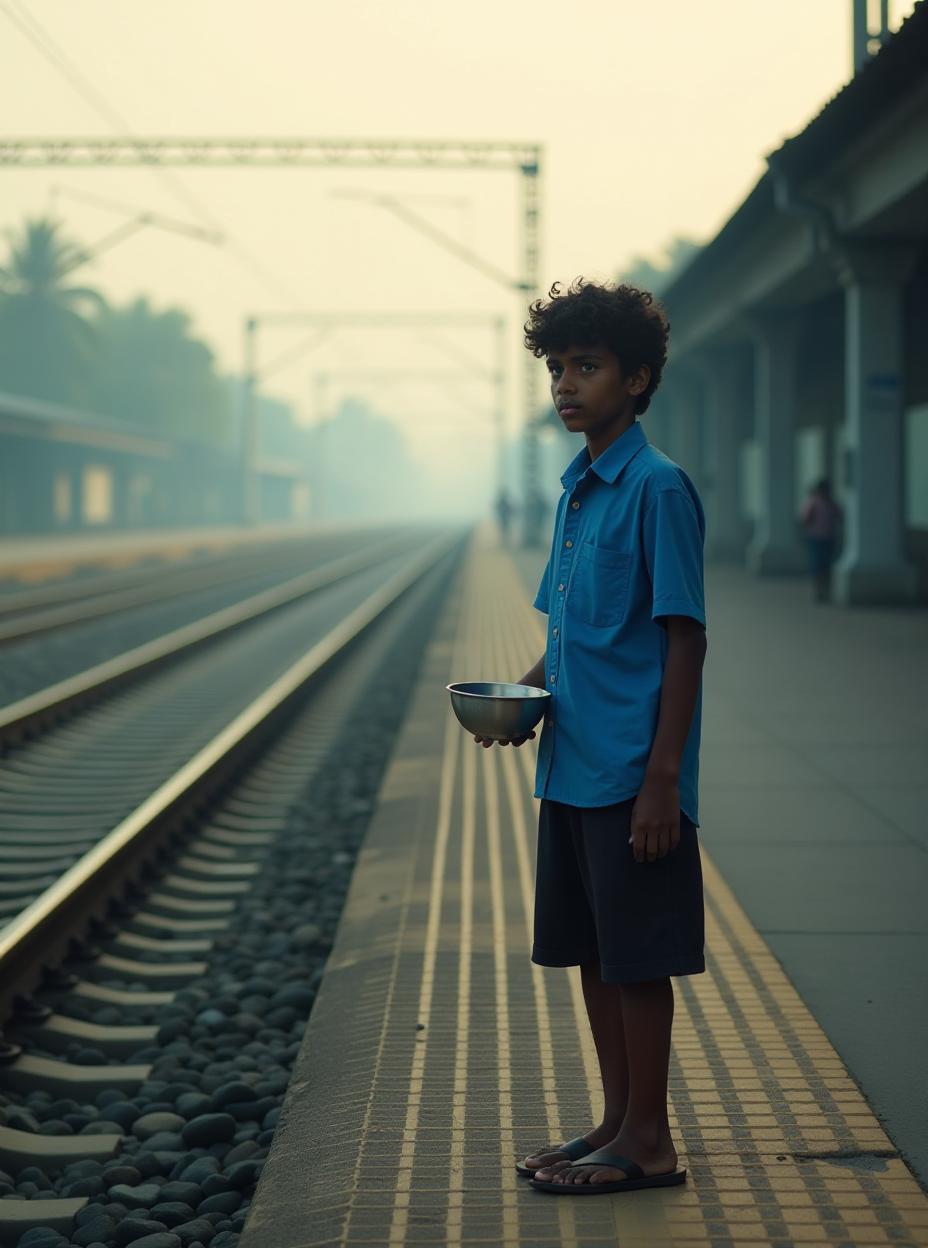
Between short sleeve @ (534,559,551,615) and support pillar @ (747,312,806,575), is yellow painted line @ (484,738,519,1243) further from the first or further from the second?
A: support pillar @ (747,312,806,575)

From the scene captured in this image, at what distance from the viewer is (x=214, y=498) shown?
70375 mm

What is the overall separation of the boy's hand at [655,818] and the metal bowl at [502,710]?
0.31 m

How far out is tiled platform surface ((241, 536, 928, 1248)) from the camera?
297cm

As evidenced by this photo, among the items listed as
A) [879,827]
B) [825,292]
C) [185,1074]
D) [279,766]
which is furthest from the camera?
[825,292]

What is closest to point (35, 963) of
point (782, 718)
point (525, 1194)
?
point (525, 1194)

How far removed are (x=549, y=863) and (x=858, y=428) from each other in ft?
51.1

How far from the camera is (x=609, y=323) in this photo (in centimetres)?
308

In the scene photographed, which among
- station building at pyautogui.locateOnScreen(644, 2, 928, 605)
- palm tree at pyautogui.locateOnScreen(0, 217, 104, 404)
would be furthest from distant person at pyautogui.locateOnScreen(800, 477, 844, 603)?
palm tree at pyautogui.locateOnScreen(0, 217, 104, 404)

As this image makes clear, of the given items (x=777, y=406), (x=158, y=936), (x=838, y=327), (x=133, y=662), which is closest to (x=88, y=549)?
(x=777, y=406)

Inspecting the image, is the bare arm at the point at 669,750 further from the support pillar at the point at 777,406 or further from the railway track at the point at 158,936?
the support pillar at the point at 777,406

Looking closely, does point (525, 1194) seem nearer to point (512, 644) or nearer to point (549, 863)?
point (549, 863)

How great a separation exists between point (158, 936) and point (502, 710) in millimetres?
3354

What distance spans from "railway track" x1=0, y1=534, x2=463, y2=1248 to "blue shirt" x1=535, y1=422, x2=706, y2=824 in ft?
4.53

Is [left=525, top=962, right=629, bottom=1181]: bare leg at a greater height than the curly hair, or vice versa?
the curly hair
